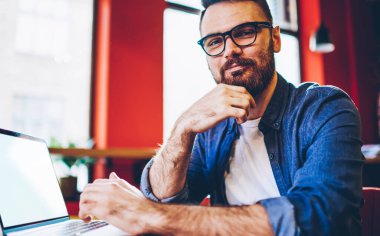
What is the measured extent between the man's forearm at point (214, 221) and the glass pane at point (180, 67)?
2.93m

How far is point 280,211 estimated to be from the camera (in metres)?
0.76

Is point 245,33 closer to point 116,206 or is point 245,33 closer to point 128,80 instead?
point 116,206

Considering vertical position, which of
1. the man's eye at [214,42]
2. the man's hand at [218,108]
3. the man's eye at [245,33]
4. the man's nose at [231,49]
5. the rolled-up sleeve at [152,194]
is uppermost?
the man's eye at [245,33]

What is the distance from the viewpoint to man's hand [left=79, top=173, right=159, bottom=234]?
808mm

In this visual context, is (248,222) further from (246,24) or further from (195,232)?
A: (246,24)

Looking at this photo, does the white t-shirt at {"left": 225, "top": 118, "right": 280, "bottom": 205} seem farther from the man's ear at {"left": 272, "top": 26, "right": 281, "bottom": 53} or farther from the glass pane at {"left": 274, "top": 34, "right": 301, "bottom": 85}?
the glass pane at {"left": 274, "top": 34, "right": 301, "bottom": 85}

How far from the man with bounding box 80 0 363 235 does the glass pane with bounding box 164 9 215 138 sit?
2.39 metres

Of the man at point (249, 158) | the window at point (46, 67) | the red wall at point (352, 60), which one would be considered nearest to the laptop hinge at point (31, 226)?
the man at point (249, 158)

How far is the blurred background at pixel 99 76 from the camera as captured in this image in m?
3.19

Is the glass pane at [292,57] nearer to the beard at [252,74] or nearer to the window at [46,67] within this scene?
the window at [46,67]

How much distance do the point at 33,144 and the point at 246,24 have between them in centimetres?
81

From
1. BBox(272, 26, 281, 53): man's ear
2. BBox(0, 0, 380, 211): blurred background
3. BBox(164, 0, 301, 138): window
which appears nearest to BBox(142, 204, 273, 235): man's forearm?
BBox(272, 26, 281, 53): man's ear

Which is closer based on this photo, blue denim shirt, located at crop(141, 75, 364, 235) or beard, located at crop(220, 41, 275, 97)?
blue denim shirt, located at crop(141, 75, 364, 235)

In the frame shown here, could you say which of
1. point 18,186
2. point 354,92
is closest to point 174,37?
point 354,92
